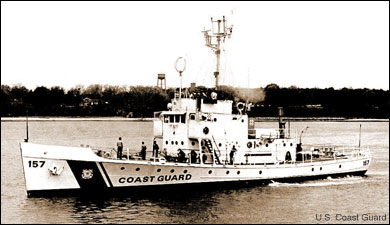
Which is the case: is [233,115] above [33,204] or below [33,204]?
above

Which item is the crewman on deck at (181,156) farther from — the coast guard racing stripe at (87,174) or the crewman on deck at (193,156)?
the coast guard racing stripe at (87,174)

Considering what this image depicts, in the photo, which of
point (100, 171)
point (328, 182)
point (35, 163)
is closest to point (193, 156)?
point (100, 171)

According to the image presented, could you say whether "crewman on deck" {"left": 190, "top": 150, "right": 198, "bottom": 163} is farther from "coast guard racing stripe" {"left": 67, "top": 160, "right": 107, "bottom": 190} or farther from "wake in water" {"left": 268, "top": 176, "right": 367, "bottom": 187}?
"wake in water" {"left": 268, "top": 176, "right": 367, "bottom": 187}

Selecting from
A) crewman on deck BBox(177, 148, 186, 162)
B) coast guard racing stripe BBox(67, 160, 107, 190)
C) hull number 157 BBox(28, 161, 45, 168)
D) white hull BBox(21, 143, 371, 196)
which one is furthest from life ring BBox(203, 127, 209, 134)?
hull number 157 BBox(28, 161, 45, 168)

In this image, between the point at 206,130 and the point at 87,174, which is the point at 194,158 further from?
the point at 87,174

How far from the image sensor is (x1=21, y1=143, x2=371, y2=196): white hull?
26.4 m

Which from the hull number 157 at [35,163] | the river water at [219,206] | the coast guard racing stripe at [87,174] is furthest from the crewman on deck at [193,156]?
the hull number 157 at [35,163]

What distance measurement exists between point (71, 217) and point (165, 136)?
352 inches

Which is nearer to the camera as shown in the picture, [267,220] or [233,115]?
[267,220]

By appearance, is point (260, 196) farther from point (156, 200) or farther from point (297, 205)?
point (156, 200)

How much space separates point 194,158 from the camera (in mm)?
29328

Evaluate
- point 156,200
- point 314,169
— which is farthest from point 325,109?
point 156,200

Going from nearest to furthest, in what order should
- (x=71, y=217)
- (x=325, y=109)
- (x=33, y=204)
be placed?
(x=71, y=217) → (x=33, y=204) → (x=325, y=109)

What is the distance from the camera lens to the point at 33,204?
2562cm
